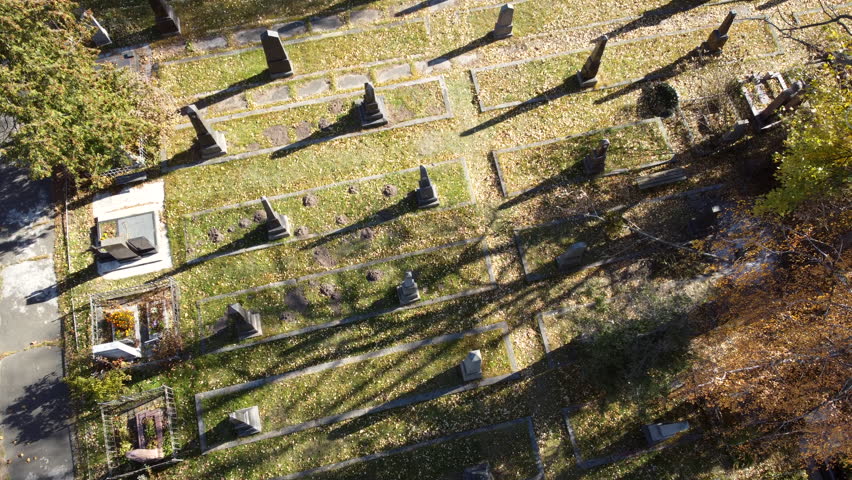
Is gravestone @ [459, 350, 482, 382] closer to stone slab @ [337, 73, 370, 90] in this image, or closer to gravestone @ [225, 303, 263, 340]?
gravestone @ [225, 303, 263, 340]

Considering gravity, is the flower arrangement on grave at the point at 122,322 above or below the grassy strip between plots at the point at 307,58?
below

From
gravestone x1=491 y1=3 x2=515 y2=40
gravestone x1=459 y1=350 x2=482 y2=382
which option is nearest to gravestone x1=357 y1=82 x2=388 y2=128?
gravestone x1=491 y1=3 x2=515 y2=40

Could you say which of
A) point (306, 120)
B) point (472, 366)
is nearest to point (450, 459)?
point (472, 366)

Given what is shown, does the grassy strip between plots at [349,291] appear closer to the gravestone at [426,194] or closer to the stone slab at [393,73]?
the gravestone at [426,194]

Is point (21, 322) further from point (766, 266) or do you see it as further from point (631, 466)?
point (766, 266)

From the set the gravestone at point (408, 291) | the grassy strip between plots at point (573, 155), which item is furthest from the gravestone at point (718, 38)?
the gravestone at point (408, 291)

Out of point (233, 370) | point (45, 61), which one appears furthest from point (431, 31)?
point (233, 370)
